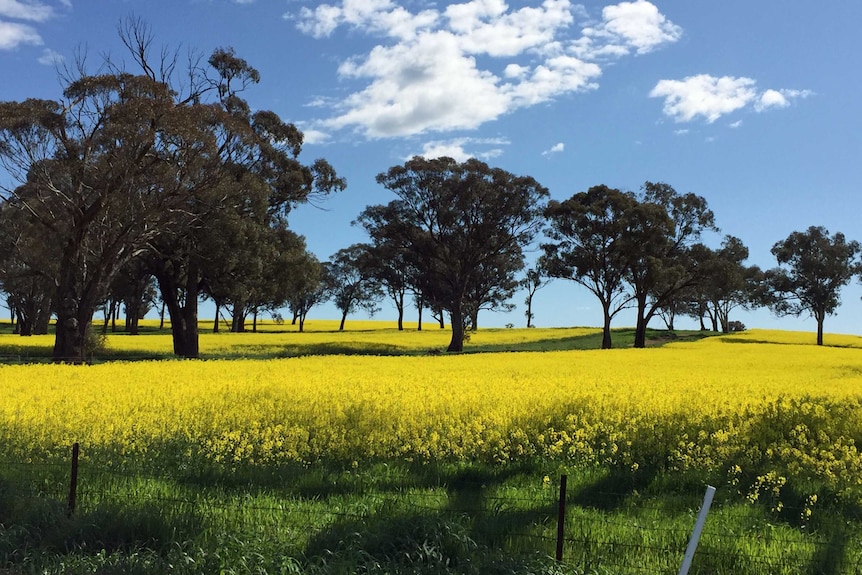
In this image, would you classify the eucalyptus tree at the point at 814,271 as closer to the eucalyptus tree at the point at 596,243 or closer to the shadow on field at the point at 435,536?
the eucalyptus tree at the point at 596,243

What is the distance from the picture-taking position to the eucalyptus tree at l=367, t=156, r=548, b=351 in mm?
48438

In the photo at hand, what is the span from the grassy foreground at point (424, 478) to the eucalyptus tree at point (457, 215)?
35.4m

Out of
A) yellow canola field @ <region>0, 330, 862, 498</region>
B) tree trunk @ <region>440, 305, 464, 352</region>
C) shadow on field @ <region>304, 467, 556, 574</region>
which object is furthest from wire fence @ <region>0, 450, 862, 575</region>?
tree trunk @ <region>440, 305, 464, 352</region>

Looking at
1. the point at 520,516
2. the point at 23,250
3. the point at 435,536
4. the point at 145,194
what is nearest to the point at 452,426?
the point at 520,516

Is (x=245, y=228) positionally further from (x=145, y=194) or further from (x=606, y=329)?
(x=606, y=329)

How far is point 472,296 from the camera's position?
74812 mm

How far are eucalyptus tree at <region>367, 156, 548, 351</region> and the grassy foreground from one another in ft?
116

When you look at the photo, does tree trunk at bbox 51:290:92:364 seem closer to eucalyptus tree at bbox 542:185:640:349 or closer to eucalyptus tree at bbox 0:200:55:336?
eucalyptus tree at bbox 0:200:55:336

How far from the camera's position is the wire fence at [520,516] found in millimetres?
5809

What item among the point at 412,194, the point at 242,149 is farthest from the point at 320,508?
the point at 412,194

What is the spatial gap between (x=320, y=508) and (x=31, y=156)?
2569 cm

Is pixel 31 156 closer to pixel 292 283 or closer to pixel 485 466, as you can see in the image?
pixel 292 283

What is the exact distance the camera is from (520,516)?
261 inches

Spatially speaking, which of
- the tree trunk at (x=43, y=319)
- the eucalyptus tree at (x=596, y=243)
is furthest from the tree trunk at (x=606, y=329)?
the tree trunk at (x=43, y=319)
